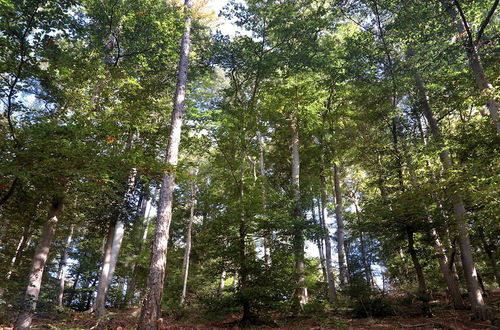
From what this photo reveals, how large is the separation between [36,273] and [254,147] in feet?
38.5

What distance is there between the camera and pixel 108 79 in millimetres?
8609

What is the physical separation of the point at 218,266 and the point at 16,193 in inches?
260

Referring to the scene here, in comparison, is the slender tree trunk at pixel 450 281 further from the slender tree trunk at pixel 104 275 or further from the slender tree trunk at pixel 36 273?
the slender tree trunk at pixel 36 273

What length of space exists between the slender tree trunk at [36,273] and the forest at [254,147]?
2.1 inches

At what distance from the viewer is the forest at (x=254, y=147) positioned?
6.79 m

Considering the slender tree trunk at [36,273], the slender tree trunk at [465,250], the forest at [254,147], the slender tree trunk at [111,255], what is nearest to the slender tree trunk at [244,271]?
the forest at [254,147]

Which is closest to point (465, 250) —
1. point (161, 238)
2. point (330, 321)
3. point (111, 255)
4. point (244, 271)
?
point (330, 321)

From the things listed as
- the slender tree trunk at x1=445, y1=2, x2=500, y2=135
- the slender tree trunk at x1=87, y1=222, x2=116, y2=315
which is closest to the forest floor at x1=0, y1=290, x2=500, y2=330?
the slender tree trunk at x1=87, y1=222, x2=116, y2=315

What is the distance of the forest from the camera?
267 inches

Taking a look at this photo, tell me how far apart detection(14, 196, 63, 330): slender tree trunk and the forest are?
0.05m

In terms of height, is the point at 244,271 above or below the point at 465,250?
below

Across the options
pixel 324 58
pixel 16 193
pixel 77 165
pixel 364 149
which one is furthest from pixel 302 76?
pixel 16 193

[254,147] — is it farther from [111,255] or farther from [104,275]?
[104,275]

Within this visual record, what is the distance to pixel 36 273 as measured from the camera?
812cm
